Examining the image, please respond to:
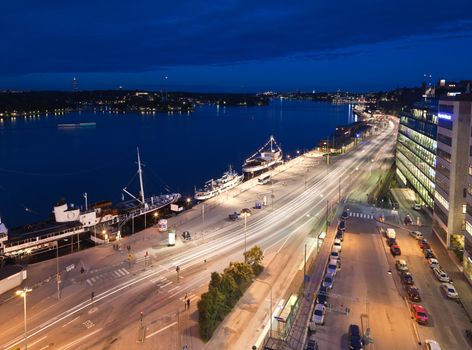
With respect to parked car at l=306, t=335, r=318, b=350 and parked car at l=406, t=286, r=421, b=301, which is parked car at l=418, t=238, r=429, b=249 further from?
parked car at l=306, t=335, r=318, b=350

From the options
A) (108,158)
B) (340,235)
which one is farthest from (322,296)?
(108,158)

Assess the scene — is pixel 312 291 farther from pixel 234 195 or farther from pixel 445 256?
pixel 234 195

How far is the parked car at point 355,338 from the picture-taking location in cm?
1623

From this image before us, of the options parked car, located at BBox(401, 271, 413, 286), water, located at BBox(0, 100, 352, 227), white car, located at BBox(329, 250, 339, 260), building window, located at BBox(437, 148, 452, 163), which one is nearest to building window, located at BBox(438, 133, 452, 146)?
building window, located at BBox(437, 148, 452, 163)

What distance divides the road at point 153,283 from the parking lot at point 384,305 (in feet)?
10.7

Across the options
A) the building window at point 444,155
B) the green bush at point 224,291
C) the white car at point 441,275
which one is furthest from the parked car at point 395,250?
the green bush at point 224,291

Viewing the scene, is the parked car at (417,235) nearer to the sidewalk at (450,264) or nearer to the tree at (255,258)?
the sidewalk at (450,264)

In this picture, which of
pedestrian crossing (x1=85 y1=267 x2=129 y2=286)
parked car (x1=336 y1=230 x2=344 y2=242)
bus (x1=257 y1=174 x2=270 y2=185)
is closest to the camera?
pedestrian crossing (x1=85 y1=267 x2=129 y2=286)

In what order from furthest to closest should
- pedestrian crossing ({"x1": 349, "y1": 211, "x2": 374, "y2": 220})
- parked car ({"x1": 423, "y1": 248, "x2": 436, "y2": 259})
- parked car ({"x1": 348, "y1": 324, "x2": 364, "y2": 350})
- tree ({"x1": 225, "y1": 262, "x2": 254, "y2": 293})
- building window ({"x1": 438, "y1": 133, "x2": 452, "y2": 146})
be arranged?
pedestrian crossing ({"x1": 349, "y1": 211, "x2": 374, "y2": 220})
building window ({"x1": 438, "y1": 133, "x2": 452, "y2": 146})
parked car ({"x1": 423, "y1": 248, "x2": 436, "y2": 259})
tree ({"x1": 225, "y1": 262, "x2": 254, "y2": 293})
parked car ({"x1": 348, "y1": 324, "x2": 364, "y2": 350})

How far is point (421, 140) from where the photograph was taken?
40.5 metres

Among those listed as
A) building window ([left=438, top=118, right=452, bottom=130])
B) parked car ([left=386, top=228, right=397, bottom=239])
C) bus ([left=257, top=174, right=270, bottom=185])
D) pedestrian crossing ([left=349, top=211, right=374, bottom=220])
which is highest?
building window ([left=438, top=118, right=452, bottom=130])

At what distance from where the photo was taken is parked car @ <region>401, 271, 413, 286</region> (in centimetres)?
2181

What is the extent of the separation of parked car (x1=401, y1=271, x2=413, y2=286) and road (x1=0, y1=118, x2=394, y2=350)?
6102 millimetres

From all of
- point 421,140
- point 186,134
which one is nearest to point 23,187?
point 421,140
